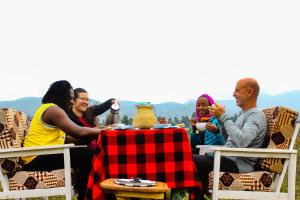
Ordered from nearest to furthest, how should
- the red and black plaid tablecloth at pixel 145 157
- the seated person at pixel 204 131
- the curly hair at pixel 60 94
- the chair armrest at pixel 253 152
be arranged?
1. the red and black plaid tablecloth at pixel 145 157
2. the chair armrest at pixel 253 152
3. the curly hair at pixel 60 94
4. the seated person at pixel 204 131

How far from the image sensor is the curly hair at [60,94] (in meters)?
4.87

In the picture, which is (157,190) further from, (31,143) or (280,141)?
(31,143)

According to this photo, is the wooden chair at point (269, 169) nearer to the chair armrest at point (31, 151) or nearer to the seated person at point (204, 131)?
the seated person at point (204, 131)

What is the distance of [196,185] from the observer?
12.9 ft

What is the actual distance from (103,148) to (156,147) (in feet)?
1.29

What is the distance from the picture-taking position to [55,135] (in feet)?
15.4

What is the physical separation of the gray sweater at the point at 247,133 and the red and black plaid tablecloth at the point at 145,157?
1.82 ft

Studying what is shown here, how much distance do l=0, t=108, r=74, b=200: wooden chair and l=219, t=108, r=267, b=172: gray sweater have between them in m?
1.31

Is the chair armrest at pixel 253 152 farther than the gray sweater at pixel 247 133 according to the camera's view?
No

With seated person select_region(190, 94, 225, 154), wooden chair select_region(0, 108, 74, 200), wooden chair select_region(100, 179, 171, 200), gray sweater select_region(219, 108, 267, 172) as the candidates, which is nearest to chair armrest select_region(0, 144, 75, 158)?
wooden chair select_region(0, 108, 74, 200)

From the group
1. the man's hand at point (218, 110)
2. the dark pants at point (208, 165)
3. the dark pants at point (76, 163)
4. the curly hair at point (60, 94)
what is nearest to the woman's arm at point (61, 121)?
the dark pants at point (76, 163)

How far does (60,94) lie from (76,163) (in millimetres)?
691

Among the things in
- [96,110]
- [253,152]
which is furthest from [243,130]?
[96,110]

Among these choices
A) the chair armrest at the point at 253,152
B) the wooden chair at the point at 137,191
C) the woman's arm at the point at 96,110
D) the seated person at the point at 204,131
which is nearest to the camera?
the wooden chair at the point at 137,191
